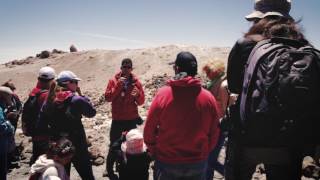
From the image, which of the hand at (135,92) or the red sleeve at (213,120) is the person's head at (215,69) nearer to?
the hand at (135,92)

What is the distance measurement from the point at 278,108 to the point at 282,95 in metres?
0.10

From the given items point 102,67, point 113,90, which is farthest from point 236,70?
point 102,67

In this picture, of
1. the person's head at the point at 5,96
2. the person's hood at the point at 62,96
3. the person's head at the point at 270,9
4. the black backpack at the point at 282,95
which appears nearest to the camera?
the black backpack at the point at 282,95

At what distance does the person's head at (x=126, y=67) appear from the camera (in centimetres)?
637

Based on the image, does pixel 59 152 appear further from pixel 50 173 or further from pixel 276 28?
pixel 276 28

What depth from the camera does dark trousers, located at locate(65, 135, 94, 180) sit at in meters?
5.02

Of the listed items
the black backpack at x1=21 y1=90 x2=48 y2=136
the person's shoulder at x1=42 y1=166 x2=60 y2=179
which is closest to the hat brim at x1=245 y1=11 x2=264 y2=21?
the person's shoulder at x1=42 y1=166 x2=60 y2=179

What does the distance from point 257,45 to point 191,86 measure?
101cm

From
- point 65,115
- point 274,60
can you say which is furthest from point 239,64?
point 65,115

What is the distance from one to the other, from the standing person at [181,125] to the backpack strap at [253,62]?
3.15 feet

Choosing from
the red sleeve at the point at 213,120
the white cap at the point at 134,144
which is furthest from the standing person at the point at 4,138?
the red sleeve at the point at 213,120

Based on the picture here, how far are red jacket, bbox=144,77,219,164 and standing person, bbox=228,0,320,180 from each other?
89 centimetres

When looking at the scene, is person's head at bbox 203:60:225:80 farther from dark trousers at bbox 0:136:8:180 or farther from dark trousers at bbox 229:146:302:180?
dark trousers at bbox 0:136:8:180

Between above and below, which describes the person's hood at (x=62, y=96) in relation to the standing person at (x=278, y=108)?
below
